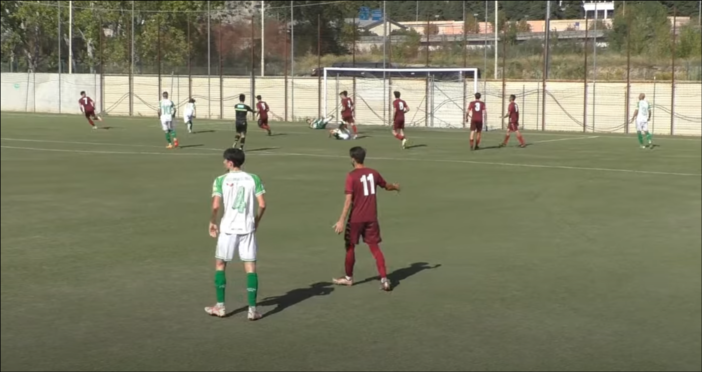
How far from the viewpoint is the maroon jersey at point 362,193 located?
35.7 feet

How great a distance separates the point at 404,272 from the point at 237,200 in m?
3.40

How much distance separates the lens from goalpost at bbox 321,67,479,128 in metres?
47.5

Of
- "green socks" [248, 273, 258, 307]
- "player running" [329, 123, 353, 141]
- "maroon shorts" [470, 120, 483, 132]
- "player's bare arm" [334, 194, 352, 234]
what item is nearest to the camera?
"green socks" [248, 273, 258, 307]

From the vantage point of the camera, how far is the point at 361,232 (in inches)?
436

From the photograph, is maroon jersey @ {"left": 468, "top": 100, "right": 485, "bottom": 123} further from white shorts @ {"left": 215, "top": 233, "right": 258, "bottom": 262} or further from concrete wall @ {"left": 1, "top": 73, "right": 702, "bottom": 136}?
white shorts @ {"left": 215, "top": 233, "right": 258, "bottom": 262}

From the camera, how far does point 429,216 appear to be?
16.7 m

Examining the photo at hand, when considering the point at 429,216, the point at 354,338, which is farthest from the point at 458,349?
the point at 429,216

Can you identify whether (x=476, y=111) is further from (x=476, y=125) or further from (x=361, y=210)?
(x=361, y=210)

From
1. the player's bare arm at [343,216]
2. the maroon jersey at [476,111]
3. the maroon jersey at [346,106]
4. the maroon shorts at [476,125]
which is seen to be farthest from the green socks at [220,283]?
the maroon jersey at [346,106]

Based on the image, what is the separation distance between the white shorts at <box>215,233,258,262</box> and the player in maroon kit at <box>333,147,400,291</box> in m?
1.52

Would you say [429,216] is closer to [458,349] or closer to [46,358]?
[458,349]

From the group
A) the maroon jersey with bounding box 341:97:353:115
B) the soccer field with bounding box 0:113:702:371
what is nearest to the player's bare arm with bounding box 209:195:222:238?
the soccer field with bounding box 0:113:702:371

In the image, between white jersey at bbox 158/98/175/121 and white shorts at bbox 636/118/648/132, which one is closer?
white jersey at bbox 158/98/175/121

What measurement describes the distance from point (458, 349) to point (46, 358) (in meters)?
3.67
